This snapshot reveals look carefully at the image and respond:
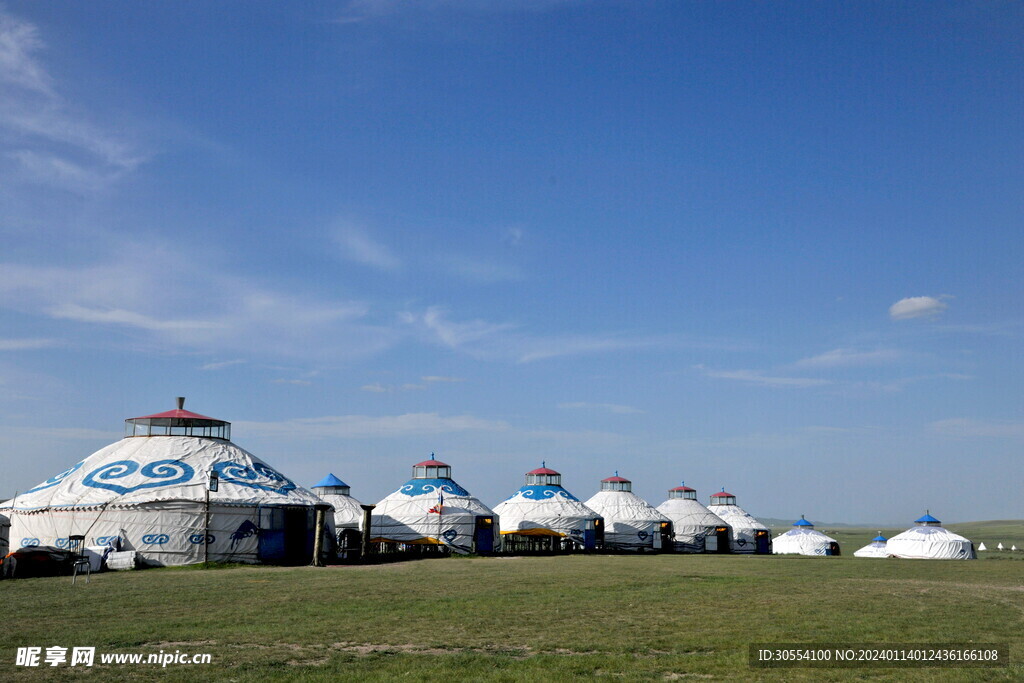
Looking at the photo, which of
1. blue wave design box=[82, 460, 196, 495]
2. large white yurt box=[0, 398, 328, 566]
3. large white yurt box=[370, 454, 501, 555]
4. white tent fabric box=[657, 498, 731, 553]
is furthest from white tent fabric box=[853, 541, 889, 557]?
blue wave design box=[82, 460, 196, 495]

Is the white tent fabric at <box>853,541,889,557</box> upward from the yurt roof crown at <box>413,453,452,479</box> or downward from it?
downward

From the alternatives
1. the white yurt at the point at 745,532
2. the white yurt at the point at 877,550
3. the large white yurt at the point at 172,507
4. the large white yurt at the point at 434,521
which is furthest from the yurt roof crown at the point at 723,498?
the large white yurt at the point at 172,507

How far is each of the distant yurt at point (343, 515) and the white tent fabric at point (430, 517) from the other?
1.88 meters

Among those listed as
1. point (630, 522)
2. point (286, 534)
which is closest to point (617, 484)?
point (630, 522)

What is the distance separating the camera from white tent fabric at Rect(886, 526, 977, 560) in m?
59.7

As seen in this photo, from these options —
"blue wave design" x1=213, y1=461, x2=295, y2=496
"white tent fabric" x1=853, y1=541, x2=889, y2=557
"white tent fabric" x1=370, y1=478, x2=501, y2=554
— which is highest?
"blue wave design" x1=213, y1=461, x2=295, y2=496

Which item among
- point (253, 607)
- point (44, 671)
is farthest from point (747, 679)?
point (253, 607)

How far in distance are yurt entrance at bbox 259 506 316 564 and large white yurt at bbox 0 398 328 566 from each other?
0.15 ft

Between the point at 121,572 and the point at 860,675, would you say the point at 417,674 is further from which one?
the point at 121,572

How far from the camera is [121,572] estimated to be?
97.8 feet

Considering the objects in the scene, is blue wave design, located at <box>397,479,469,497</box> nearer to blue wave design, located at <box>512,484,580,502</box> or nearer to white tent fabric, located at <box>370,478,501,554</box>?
white tent fabric, located at <box>370,478,501,554</box>

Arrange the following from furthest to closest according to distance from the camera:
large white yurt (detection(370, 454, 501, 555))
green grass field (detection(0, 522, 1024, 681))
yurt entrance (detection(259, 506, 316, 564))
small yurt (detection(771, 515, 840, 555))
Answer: small yurt (detection(771, 515, 840, 555))
large white yurt (detection(370, 454, 501, 555))
yurt entrance (detection(259, 506, 316, 564))
green grass field (detection(0, 522, 1024, 681))

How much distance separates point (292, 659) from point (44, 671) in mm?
3325

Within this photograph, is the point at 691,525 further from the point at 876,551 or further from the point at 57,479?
the point at 57,479
